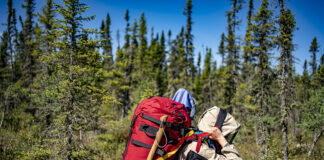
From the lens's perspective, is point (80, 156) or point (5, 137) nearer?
point (80, 156)

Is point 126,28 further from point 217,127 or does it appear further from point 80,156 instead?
point 217,127

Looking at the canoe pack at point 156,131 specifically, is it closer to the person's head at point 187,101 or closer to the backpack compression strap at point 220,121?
the backpack compression strap at point 220,121

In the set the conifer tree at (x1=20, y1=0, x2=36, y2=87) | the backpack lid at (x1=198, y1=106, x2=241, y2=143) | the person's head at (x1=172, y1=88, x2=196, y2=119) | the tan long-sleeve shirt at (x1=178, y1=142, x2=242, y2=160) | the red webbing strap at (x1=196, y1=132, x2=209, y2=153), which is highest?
the conifer tree at (x1=20, y1=0, x2=36, y2=87)

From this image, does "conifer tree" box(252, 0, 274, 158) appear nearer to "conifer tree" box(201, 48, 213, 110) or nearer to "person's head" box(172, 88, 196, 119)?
"person's head" box(172, 88, 196, 119)

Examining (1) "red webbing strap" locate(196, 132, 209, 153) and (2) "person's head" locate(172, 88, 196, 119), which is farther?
(2) "person's head" locate(172, 88, 196, 119)

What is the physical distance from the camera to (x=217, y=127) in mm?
1907

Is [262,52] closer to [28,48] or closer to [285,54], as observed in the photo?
[285,54]

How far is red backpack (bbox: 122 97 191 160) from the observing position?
1.77 m

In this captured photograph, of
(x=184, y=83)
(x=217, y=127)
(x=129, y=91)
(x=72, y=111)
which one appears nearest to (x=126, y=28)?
(x=129, y=91)

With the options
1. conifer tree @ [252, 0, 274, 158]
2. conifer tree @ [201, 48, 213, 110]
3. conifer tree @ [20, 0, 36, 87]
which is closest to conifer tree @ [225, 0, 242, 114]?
conifer tree @ [252, 0, 274, 158]

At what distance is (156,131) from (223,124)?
0.87m

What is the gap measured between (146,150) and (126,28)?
27190 millimetres

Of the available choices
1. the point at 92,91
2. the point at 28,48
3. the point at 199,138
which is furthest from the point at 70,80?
the point at 28,48

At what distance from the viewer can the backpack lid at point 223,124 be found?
6.46 ft
